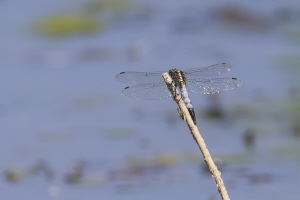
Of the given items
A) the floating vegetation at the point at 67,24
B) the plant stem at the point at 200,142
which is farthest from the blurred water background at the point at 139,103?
the plant stem at the point at 200,142

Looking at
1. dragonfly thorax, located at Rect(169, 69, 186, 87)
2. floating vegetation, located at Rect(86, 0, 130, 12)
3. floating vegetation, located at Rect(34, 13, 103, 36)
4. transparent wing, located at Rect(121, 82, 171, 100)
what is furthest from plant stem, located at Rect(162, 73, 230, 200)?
floating vegetation, located at Rect(86, 0, 130, 12)

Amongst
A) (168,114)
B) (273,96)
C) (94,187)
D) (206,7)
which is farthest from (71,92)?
(206,7)

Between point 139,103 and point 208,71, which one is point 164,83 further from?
point 139,103

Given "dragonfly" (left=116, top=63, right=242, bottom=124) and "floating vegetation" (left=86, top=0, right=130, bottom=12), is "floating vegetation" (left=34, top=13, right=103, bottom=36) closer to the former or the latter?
"floating vegetation" (left=86, top=0, right=130, bottom=12)

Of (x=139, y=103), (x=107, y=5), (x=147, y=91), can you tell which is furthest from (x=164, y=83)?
(x=107, y=5)

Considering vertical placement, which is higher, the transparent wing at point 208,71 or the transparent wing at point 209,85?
the transparent wing at point 208,71

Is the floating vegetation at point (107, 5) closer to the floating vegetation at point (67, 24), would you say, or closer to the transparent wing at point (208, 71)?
the floating vegetation at point (67, 24)
